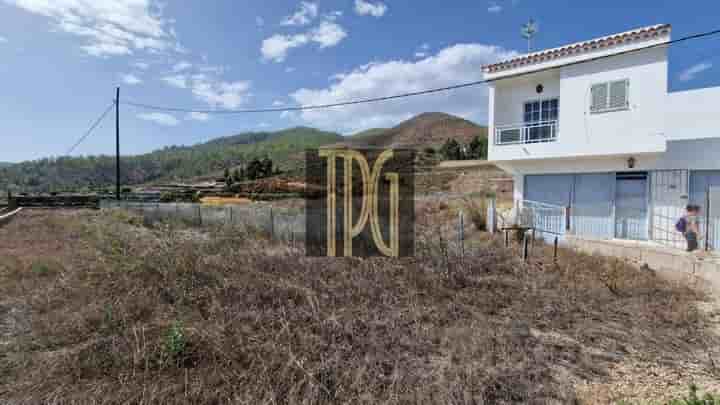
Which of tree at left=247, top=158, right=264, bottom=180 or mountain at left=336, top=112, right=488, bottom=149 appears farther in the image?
mountain at left=336, top=112, right=488, bottom=149

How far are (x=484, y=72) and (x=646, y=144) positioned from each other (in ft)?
15.5

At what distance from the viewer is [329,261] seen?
6070 millimetres

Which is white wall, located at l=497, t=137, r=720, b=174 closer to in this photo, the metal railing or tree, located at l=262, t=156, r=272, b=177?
the metal railing

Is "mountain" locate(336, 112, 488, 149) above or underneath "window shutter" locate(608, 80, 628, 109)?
above

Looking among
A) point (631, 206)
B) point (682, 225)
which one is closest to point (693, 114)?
point (631, 206)

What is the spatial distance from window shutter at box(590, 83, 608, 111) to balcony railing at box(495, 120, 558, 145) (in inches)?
39.0

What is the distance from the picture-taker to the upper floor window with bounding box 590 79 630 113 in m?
8.04

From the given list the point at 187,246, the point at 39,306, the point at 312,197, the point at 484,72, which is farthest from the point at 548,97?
the point at 312,197

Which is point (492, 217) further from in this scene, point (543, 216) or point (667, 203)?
point (667, 203)

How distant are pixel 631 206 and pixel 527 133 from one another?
3.32 meters

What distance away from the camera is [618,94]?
8.12m

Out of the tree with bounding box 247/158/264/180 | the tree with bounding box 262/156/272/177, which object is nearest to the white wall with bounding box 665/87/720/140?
the tree with bounding box 247/158/264/180

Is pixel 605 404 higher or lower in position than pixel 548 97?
lower

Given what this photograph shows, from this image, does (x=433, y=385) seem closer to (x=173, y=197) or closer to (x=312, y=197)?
(x=312, y=197)
